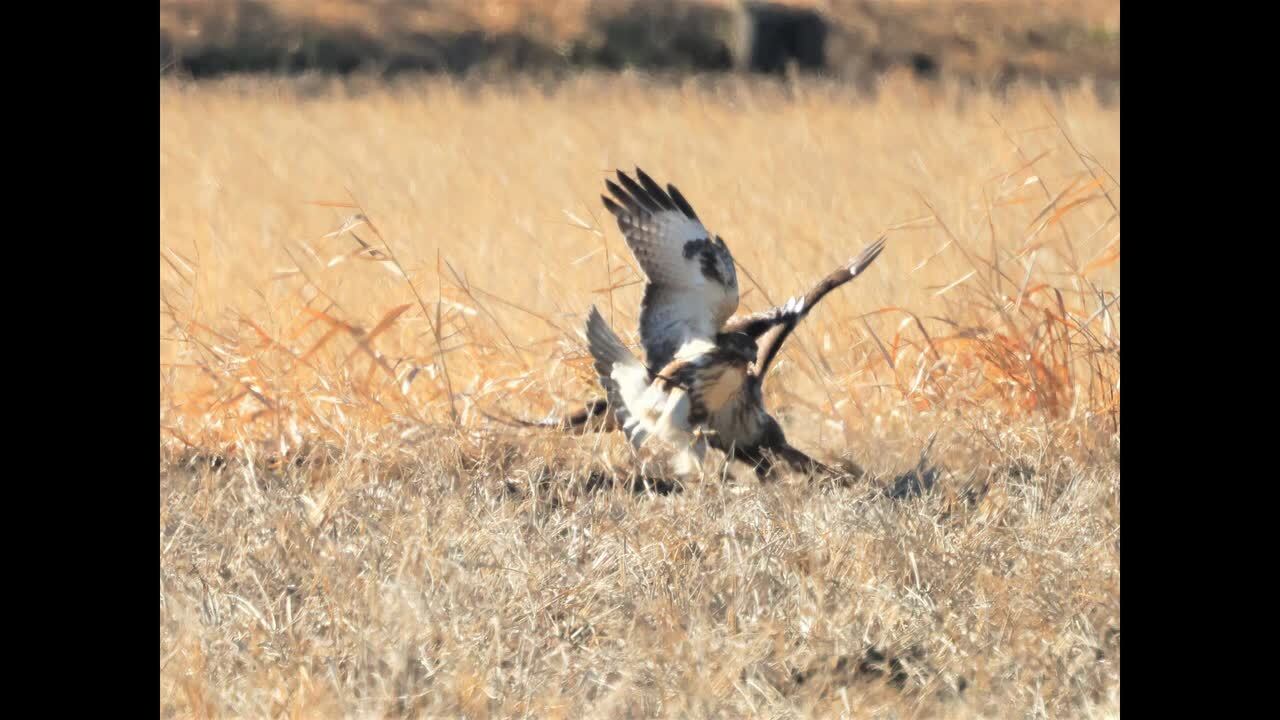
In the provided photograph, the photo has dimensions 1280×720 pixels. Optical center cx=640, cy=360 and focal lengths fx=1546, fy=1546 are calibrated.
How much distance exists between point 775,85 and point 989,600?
35.3 ft

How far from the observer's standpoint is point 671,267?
384 centimetres

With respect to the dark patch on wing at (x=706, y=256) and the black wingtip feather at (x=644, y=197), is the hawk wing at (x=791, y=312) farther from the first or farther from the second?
the black wingtip feather at (x=644, y=197)

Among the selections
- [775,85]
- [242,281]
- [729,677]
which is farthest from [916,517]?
[775,85]

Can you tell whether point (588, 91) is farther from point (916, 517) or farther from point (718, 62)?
point (916, 517)

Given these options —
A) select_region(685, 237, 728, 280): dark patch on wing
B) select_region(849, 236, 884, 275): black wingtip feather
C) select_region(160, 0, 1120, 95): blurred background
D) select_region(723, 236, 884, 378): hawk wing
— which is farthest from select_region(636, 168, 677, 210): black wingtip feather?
select_region(160, 0, 1120, 95): blurred background

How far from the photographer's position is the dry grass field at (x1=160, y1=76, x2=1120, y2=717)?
268 centimetres

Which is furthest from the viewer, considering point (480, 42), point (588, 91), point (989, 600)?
point (480, 42)

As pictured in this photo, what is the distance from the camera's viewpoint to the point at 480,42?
1569cm

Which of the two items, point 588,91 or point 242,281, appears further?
point 588,91

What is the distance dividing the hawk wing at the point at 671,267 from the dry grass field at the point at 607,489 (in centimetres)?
33

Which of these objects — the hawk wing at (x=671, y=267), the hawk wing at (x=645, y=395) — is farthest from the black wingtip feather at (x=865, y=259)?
the hawk wing at (x=645, y=395)

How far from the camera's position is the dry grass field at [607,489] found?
2.68m

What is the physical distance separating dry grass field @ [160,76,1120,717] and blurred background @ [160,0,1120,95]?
8189mm

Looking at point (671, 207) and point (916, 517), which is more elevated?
point (671, 207)
